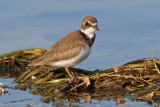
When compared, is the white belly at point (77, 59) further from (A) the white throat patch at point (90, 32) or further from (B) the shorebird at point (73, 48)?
(A) the white throat patch at point (90, 32)

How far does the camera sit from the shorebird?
1241 cm

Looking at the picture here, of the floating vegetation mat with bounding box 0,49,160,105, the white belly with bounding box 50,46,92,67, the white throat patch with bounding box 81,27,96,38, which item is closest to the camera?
the floating vegetation mat with bounding box 0,49,160,105

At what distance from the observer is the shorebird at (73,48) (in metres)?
12.4

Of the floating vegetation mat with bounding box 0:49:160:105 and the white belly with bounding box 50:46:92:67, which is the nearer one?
the floating vegetation mat with bounding box 0:49:160:105

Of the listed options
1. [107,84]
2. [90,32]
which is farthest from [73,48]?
[107,84]

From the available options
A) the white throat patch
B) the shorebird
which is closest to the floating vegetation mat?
the shorebird

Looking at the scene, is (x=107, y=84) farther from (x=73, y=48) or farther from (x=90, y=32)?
(x=90, y=32)

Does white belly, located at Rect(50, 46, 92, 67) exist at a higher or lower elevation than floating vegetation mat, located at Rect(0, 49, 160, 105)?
higher

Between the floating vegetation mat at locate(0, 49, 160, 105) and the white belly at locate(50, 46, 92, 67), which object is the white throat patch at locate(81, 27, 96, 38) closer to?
the white belly at locate(50, 46, 92, 67)

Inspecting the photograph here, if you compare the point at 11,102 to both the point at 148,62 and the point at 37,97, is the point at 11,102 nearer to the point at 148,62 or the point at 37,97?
the point at 37,97

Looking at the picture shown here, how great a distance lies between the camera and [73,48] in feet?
41.3

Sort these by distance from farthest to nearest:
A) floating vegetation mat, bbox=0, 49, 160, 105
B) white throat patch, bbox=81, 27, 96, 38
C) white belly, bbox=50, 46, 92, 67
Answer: white throat patch, bbox=81, 27, 96, 38 → white belly, bbox=50, 46, 92, 67 → floating vegetation mat, bbox=0, 49, 160, 105

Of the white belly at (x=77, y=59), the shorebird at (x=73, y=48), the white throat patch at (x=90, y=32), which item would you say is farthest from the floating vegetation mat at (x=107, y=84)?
the white throat patch at (x=90, y=32)

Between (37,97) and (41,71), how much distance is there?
208cm
